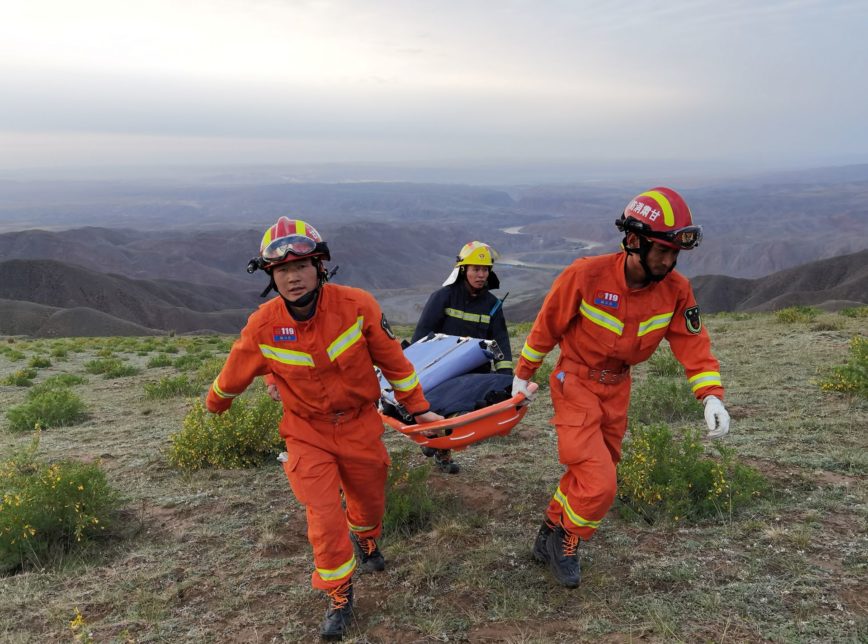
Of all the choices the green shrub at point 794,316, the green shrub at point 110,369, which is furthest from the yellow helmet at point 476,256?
the green shrub at point 794,316

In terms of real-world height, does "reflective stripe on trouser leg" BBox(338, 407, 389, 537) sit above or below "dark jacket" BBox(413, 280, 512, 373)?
below

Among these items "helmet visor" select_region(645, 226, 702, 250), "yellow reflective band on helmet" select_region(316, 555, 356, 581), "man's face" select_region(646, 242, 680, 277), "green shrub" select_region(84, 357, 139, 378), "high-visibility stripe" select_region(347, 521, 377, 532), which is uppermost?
"helmet visor" select_region(645, 226, 702, 250)

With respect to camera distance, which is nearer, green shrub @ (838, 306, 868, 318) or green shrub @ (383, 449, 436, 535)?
green shrub @ (383, 449, 436, 535)

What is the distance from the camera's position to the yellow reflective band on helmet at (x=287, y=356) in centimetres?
368

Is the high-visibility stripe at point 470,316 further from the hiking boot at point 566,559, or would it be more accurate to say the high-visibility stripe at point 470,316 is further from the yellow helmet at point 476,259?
the hiking boot at point 566,559

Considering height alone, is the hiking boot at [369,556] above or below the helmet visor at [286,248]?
below

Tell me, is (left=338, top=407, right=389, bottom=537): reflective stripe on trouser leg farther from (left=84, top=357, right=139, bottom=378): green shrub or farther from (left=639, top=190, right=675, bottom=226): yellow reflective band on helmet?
(left=84, top=357, right=139, bottom=378): green shrub

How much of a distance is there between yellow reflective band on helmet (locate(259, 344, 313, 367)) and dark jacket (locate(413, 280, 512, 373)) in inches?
92.0

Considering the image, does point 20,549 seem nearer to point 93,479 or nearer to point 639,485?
point 93,479

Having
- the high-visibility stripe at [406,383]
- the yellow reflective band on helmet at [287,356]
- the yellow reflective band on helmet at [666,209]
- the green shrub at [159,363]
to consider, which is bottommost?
the green shrub at [159,363]

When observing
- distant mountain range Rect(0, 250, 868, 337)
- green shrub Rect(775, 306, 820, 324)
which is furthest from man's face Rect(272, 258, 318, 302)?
distant mountain range Rect(0, 250, 868, 337)

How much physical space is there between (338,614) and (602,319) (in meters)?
2.53

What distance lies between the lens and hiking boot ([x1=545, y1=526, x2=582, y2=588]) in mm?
3857

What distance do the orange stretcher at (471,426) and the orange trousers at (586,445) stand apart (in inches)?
11.9
